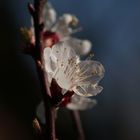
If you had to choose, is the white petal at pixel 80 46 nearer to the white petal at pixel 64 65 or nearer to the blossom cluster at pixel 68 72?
the blossom cluster at pixel 68 72

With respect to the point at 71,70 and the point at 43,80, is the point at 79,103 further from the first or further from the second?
the point at 43,80

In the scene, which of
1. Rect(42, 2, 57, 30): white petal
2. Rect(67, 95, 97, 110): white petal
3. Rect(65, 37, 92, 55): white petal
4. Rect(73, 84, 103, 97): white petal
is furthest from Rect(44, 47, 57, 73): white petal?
Rect(42, 2, 57, 30): white petal

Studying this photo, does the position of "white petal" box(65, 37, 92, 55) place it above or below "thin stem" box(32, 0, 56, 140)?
below

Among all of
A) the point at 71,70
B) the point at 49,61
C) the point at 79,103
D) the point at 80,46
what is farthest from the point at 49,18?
the point at 49,61

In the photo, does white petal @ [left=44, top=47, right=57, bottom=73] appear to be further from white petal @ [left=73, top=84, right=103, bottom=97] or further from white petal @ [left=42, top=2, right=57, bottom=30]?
white petal @ [left=42, top=2, right=57, bottom=30]

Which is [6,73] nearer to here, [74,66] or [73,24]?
[73,24]

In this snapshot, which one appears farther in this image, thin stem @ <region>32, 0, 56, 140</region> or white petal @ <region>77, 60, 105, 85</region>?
white petal @ <region>77, 60, 105, 85</region>

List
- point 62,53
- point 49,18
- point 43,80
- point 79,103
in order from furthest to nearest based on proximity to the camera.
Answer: point 49,18, point 79,103, point 62,53, point 43,80

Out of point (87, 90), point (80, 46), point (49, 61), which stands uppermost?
point (49, 61)

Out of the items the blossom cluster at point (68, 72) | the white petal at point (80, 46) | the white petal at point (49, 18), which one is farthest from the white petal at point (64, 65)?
the white petal at point (49, 18)
